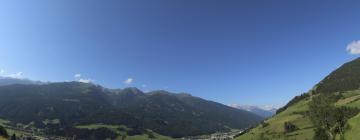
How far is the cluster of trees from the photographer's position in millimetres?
143250

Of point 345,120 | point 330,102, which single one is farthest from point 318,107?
point 345,120

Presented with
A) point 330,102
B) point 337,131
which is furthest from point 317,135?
point 330,102

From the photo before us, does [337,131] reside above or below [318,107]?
below

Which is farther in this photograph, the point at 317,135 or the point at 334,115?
the point at 317,135

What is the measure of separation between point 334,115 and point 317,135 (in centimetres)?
1811

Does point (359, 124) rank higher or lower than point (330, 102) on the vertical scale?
lower

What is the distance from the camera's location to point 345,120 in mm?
150500

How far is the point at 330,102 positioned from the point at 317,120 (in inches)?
395

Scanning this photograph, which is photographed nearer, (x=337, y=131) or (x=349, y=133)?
(x=349, y=133)

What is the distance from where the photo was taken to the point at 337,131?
156 metres

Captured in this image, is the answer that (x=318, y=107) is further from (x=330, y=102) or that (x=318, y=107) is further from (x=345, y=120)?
(x=345, y=120)

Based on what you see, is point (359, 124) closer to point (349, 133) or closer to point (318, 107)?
point (349, 133)

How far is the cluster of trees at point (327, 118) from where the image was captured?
5640 inches

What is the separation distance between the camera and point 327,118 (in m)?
144
